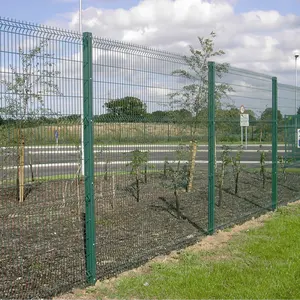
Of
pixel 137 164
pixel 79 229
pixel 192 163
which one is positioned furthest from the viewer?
pixel 192 163

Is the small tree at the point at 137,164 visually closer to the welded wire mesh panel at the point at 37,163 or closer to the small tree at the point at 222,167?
the welded wire mesh panel at the point at 37,163

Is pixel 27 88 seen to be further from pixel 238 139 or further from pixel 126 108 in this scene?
pixel 238 139

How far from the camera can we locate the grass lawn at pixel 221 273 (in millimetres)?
5289

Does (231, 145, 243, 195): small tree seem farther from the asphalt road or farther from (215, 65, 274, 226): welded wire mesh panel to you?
the asphalt road

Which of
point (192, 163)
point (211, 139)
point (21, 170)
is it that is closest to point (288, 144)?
point (192, 163)

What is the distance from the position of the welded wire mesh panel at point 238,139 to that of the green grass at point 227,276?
1403mm

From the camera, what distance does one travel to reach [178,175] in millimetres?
7957

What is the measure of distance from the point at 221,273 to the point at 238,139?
12.6 feet

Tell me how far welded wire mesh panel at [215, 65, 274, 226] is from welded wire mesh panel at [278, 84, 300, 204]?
694 mm

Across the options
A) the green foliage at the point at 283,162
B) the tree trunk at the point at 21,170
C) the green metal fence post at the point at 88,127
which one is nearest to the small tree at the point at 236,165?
the green foliage at the point at 283,162

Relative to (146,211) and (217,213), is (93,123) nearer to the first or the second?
(146,211)

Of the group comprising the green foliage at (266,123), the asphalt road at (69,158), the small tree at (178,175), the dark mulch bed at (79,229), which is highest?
the green foliage at (266,123)

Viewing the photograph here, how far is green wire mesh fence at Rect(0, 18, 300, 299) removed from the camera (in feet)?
16.3

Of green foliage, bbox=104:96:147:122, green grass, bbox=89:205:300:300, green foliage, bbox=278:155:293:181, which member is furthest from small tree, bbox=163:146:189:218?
green foliage, bbox=278:155:293:181
